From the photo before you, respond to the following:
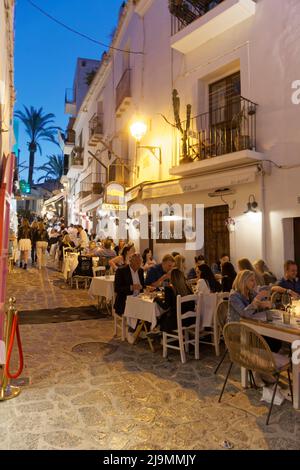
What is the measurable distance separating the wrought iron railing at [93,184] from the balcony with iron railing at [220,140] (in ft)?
29.9

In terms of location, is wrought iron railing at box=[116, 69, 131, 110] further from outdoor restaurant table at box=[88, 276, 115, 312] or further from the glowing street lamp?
outdoor restaurant table at box=[88, 276, 115, 312]

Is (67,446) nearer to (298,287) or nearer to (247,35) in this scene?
(298,287)

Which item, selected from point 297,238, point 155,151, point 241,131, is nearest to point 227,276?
point 297,238

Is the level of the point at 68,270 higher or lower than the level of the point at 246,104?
lower

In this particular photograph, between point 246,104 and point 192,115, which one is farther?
point 192,115

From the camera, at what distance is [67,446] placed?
332cm

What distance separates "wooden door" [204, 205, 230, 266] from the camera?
10185mm

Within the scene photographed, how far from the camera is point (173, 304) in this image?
18.9ft

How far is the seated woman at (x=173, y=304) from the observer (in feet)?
18.7

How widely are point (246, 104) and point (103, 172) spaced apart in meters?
13.1

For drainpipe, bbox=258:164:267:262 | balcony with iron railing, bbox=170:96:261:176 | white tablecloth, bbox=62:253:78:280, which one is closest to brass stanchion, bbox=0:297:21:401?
drainpipe, bbox=258:164:267:262

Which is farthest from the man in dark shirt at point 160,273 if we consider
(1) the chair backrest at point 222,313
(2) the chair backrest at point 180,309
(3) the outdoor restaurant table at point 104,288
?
(1) the chair backrest at point 222,313
